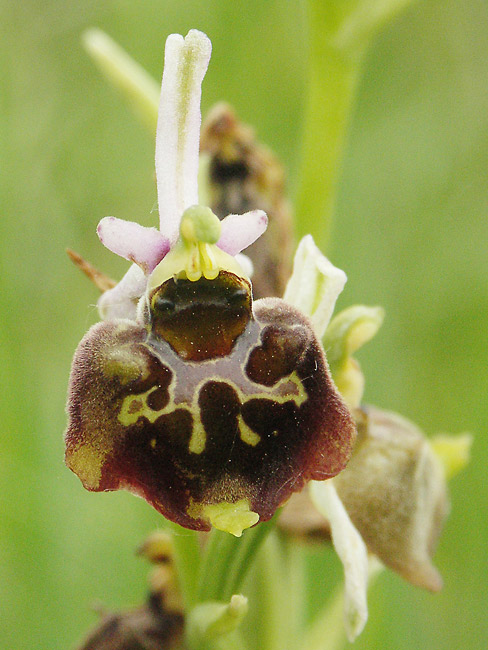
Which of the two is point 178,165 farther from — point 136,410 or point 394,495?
point 394,495

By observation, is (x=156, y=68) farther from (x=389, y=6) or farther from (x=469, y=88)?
(x=389, y=6)

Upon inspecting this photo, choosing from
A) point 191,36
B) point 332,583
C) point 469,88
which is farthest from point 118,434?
point 469,88

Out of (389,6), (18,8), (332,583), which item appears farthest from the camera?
(18,8)

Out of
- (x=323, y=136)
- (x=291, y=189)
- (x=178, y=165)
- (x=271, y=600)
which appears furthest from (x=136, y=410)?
(x=291, y=189)

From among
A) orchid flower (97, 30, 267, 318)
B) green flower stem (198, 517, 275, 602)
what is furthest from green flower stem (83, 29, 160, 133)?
green flower stem (198, 517, 275, 602)

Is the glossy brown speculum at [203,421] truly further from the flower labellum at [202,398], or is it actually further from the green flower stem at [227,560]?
the green flower stem at [227,560]

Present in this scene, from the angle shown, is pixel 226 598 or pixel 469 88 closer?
pixel 226 598

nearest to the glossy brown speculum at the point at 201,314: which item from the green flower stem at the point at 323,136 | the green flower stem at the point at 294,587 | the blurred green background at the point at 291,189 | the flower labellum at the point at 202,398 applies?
the flower labellum at the point at 202,398

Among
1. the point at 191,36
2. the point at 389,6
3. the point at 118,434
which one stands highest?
the point at 389,6
